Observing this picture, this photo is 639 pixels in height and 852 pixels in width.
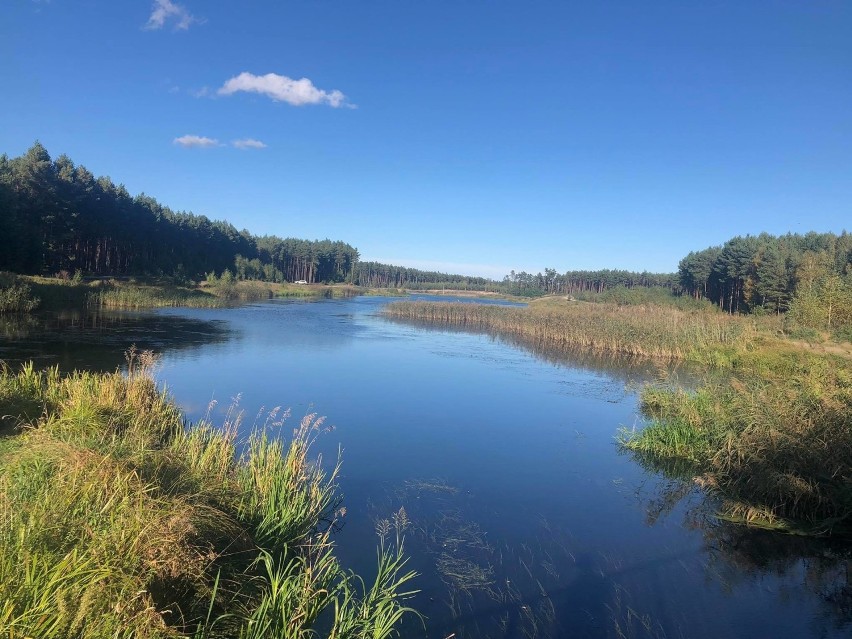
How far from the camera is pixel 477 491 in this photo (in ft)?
26.9

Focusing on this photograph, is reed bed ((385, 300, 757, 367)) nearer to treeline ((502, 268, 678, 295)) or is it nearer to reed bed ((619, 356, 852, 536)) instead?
reed bed ((619, 356, 852, 536))

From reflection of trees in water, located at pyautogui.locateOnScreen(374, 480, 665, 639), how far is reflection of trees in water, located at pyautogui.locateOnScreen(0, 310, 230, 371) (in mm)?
11416

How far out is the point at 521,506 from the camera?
25.4 ft

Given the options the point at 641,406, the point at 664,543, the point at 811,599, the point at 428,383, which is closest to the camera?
the point at 811,599

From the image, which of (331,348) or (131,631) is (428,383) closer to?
(331,348)

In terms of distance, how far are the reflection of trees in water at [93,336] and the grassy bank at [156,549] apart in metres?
10.6

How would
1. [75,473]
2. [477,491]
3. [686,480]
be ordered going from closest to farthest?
[75,473], [477,491], [686,480]

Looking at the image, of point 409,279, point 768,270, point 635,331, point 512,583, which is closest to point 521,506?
point 512,583

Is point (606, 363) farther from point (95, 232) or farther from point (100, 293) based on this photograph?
point (95, 232)

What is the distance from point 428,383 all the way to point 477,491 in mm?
8284

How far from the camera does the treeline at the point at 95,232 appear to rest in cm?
3438

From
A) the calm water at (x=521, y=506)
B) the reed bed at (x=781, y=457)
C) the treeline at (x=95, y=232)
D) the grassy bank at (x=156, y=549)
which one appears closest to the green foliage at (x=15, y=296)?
the calm water at (x=521, y=506)

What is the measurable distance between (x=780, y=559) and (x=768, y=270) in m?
40.0

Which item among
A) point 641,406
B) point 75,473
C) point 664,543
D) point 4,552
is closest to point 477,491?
point 664,543
